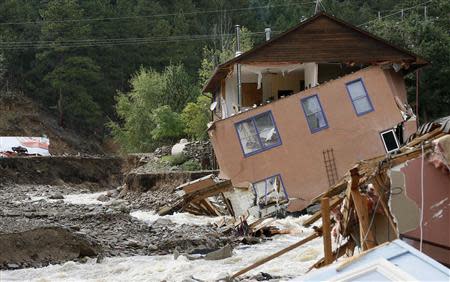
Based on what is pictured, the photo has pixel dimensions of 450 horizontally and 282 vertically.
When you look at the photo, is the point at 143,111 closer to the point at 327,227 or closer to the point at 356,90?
the point at 356,90

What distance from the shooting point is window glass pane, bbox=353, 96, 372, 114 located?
1142 inches

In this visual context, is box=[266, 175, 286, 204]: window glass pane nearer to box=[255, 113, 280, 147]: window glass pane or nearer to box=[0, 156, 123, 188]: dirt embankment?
box=[255, 113, 280, 147]: window glass pane

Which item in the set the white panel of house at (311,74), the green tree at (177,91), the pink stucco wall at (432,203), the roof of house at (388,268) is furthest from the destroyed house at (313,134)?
the green tree at (177,91)

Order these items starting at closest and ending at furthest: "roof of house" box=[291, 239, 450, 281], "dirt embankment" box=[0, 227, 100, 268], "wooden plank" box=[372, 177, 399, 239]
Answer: "roof of house" box=[291, 239, 450, 281], "wooden plank" box=[372, 177, 399, 239], "dirt embankment" box=[0, 227, 100, 268]

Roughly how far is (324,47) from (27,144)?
3567 cm

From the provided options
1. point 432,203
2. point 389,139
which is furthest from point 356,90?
point 432,203

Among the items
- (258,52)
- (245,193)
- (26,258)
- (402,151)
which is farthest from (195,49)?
(402,151)

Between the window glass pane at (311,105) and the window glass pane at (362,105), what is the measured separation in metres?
1.47

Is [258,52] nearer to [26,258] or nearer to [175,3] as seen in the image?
[26,258]

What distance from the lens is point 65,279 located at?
15.7m

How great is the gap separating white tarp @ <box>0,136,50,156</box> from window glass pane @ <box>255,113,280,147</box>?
112 feet

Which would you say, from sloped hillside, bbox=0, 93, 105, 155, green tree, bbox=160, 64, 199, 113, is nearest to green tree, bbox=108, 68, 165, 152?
green tree, bbox=160, 64, 199, 113

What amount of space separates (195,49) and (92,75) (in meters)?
14.3

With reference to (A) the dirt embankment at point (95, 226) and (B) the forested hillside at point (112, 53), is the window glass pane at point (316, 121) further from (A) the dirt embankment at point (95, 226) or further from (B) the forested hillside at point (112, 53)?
(B) the forested hillside at point (112, 53)
